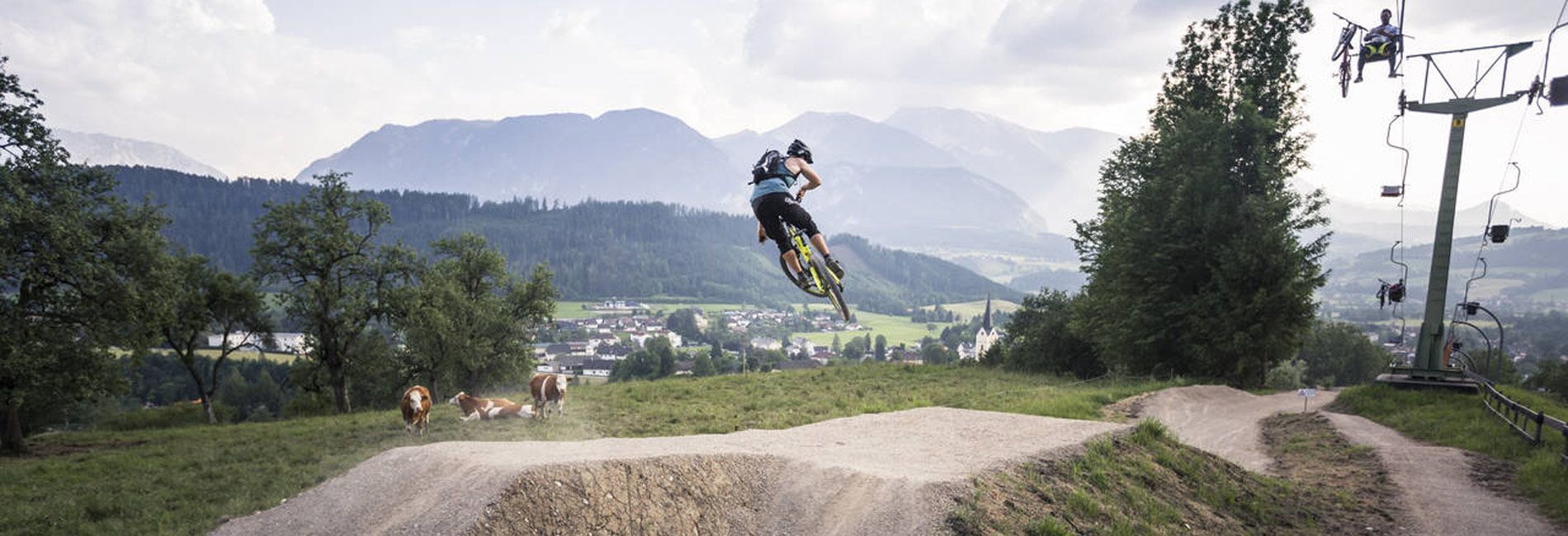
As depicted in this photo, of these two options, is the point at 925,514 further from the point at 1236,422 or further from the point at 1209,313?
the point at 1209,313

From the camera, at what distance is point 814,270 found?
36.5ft

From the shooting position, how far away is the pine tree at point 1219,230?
27.4 metres

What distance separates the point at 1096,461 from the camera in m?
10.8

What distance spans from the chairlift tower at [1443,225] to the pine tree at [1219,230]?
5.61 m

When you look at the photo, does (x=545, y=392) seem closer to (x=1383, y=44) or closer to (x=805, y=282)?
(x=805, y=282)

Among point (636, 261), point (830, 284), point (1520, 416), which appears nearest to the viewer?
point (830, 284)

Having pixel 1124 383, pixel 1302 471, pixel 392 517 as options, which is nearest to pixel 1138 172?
pixel 1124 383

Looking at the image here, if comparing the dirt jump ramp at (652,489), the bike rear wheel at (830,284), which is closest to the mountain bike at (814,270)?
the bike rear wheel at (830,284)

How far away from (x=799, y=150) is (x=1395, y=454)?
1498 cm

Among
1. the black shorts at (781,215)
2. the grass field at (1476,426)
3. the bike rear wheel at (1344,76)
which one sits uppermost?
the bike rear wheel at (1344,76)

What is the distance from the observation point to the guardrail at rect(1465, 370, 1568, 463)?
13508 mm

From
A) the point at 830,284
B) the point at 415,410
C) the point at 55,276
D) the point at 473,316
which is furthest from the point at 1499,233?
the point at 55,276

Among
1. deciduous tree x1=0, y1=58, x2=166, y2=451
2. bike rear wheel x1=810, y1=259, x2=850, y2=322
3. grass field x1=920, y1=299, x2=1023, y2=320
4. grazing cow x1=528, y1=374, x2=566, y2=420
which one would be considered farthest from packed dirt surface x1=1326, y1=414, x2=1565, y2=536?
grass field x1=920, y1=299, x2=1023, y2=320

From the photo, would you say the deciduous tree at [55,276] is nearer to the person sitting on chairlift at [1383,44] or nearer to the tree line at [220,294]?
the tree line at [220,294]
